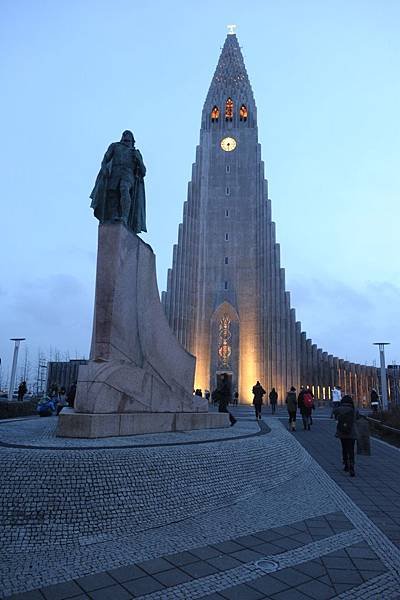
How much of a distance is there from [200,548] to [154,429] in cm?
391

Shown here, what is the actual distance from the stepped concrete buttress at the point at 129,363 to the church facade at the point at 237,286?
29.3 meters

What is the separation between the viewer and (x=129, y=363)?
26.6ft

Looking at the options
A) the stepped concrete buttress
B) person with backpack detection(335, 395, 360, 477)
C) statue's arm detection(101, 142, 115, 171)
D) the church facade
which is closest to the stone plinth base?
the stepped concrete buttress

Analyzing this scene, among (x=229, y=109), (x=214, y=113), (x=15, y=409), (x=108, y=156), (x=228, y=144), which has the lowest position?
(x=15, y=409)

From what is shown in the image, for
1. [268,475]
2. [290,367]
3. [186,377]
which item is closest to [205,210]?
[290,367]

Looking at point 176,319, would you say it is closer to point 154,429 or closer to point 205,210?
point 205,210

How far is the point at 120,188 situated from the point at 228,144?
126 feet

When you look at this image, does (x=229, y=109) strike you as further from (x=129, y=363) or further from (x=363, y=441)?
(x=129, y=363)

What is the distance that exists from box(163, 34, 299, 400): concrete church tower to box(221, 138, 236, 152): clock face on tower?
11 cm

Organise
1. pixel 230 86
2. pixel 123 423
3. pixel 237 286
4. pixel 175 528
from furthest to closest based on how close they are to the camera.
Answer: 1. pixel 230 86
2. pixel 237 286
3. pixel 123 423
4. pixel 175 528

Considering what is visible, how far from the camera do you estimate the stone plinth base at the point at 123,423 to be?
6.39 meters

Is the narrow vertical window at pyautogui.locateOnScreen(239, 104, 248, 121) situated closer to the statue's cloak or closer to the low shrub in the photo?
the low shrub

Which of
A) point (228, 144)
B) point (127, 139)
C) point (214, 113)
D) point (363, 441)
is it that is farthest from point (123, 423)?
point (214, 113)

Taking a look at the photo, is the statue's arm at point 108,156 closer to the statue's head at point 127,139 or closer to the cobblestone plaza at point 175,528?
the statue's head at point 127,139
